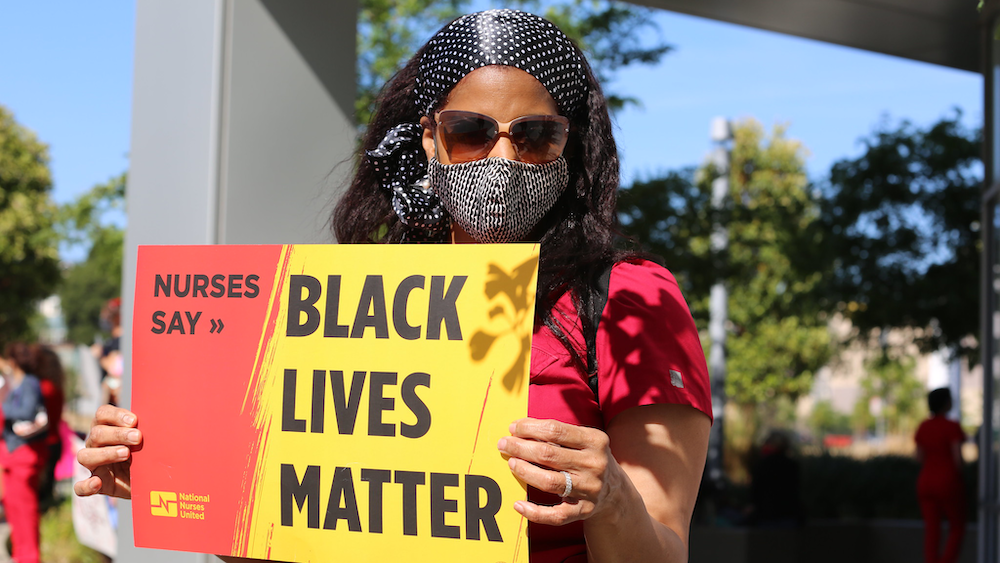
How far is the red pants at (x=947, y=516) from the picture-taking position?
884 cm

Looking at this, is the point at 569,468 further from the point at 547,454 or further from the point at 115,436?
the point at 115,436

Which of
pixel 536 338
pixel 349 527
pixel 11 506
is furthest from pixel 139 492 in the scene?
pixel 11 506

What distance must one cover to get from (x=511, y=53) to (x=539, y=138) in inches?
7.4

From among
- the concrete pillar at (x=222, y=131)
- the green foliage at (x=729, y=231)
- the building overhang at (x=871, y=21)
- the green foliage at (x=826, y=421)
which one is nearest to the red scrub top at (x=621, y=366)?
the concrete pillar at (x=222, y=131)

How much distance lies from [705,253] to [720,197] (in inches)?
25.9

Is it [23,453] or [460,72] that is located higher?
[460,72]

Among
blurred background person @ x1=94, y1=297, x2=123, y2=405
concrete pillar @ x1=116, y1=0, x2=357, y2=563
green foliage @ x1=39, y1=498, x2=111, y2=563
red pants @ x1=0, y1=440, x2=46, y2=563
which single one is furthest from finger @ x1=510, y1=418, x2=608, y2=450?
red pants @ x1=0, y1=440, x2=46, y2=563

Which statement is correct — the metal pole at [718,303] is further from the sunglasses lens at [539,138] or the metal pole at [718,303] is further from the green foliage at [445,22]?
the sunglasses lens at [539,138]

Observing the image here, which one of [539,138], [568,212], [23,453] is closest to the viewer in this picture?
[539,138]

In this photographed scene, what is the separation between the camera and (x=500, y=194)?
1.78 meters

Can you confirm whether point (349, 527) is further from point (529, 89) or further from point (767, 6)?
point (767, 6)

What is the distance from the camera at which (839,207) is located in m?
11.3

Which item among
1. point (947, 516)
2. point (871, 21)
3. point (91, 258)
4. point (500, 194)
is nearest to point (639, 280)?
point (500, 194)

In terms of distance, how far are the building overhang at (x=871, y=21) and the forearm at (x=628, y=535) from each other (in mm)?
4525
